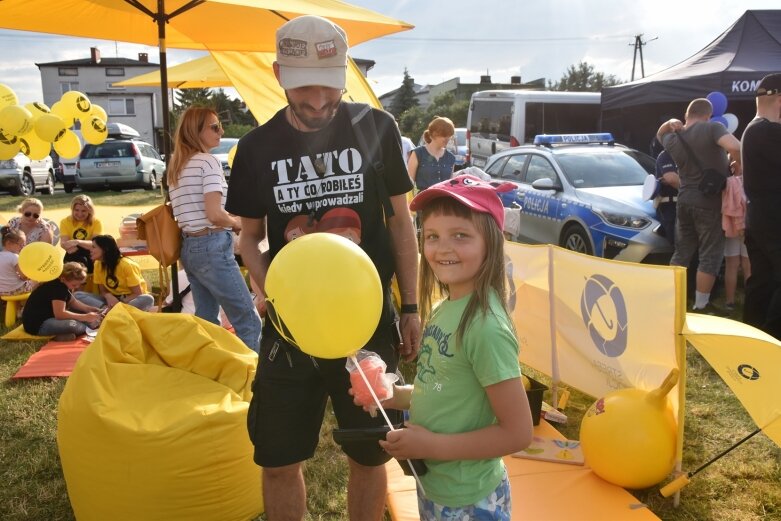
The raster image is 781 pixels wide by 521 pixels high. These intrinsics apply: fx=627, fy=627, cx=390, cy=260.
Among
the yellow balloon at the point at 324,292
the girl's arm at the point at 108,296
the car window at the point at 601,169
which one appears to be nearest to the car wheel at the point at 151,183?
the girl's arm at the point at 108,296

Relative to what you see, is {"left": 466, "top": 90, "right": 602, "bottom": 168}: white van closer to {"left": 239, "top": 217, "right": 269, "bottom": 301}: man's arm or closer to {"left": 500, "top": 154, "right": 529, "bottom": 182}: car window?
{"left": 500, "top": 154, "right": 529, "bottom": 182}: car window

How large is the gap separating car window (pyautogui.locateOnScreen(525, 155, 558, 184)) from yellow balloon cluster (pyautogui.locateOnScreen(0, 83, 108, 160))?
558 centimetres

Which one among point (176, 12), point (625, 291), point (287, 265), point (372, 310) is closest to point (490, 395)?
point (372, 310)

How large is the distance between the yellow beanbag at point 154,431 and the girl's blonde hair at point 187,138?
3.88 feet

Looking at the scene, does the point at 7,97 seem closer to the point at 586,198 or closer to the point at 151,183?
the point at 586,198

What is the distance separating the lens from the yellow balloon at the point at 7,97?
23.5 feet

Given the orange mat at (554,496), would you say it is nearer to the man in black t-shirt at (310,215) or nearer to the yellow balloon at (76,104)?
the man in black t-shirt at (310,215)

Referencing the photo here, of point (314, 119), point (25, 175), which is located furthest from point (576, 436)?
point (25, 175)

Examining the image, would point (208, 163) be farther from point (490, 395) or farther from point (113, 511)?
point (490, 395)

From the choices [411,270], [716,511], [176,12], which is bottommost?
[716,511]

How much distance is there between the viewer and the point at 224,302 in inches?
159

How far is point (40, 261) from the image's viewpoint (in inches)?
213

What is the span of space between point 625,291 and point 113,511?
103 inches

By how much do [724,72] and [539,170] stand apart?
2.58 meters
